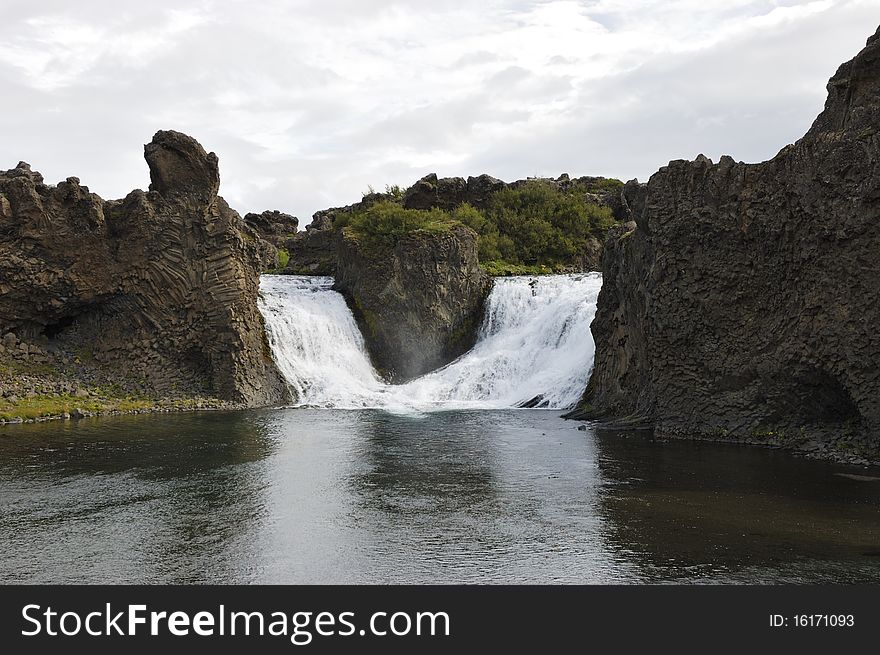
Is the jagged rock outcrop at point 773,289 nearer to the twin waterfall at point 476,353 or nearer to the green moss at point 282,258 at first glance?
the twin waterfall at point 476,353

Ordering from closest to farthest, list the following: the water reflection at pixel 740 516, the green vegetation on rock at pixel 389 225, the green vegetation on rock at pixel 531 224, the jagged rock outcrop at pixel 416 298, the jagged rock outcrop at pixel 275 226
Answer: the water reflection at pixel 740 516 < the jagged rock outcrop at pixel 416 298 < the green vegetation on rock at pixel 389 225 < the green vegetation on rock at pixel 531 224 < the jagged rock outcrop at pixel 275 226

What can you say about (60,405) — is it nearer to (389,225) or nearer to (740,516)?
(389,225)

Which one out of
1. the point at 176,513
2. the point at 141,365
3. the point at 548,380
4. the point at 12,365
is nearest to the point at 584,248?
the point at 548,380

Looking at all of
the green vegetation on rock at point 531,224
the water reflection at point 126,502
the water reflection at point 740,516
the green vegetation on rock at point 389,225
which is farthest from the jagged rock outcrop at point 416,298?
the water reflection at point 740,516

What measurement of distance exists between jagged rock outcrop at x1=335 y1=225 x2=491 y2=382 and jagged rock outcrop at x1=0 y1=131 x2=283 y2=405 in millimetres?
9966

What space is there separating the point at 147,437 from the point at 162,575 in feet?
55.2

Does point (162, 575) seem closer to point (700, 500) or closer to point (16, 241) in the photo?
point (700, 500)

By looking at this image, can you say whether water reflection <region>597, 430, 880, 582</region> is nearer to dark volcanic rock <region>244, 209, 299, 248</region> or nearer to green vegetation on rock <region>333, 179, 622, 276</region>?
green vegetation on rock <region>333, 179, 622, 276</region>

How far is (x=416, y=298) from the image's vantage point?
49.8 metres

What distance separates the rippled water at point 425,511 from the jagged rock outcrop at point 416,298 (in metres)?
21.4

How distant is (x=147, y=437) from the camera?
91.2ft

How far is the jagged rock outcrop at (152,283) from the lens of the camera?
39000 millimetres

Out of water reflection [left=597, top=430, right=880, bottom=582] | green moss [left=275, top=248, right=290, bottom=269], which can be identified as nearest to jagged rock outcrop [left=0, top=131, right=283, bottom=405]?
water reflection [left=597, top=430, right=880, bottom=582]

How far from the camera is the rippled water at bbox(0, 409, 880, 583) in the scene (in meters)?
12.5
